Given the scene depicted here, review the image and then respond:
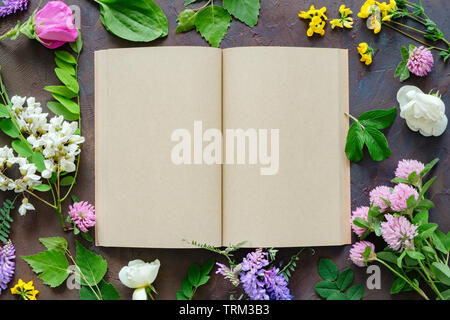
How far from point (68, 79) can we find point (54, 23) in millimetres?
90

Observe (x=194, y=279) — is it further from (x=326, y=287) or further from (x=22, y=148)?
(x=22, y=148)

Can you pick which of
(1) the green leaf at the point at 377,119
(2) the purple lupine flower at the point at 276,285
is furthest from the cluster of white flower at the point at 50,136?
(1) the green leaf at the point at 377,119

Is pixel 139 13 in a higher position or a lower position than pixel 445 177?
higher

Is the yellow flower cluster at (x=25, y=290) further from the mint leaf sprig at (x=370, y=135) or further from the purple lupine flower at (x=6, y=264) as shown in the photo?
the mint leaf sprig at (x=370, y=135)

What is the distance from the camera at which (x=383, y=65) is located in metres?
0.66

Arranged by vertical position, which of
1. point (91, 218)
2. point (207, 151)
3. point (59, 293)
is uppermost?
point (207, 151)

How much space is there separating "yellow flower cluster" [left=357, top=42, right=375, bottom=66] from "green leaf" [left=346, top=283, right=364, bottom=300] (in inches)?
14.5

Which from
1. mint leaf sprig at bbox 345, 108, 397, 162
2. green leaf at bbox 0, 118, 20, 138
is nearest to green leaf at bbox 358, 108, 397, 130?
mint leaf sprig at bbox 345, 108, 397, 162

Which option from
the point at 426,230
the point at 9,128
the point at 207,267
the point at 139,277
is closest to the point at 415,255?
the point at 426,230

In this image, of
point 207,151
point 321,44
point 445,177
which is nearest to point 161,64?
point 207,151

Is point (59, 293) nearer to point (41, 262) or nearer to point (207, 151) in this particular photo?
point (41, 262)

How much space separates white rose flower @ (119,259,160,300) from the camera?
62cm

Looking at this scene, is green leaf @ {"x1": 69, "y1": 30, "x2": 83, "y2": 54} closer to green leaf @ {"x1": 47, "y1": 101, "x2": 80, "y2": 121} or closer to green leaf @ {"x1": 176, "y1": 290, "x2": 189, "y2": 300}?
green leaf @ {"x1": 47, "y1": 101, "x2": 80, "y2": 121}

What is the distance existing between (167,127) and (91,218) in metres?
0.19
